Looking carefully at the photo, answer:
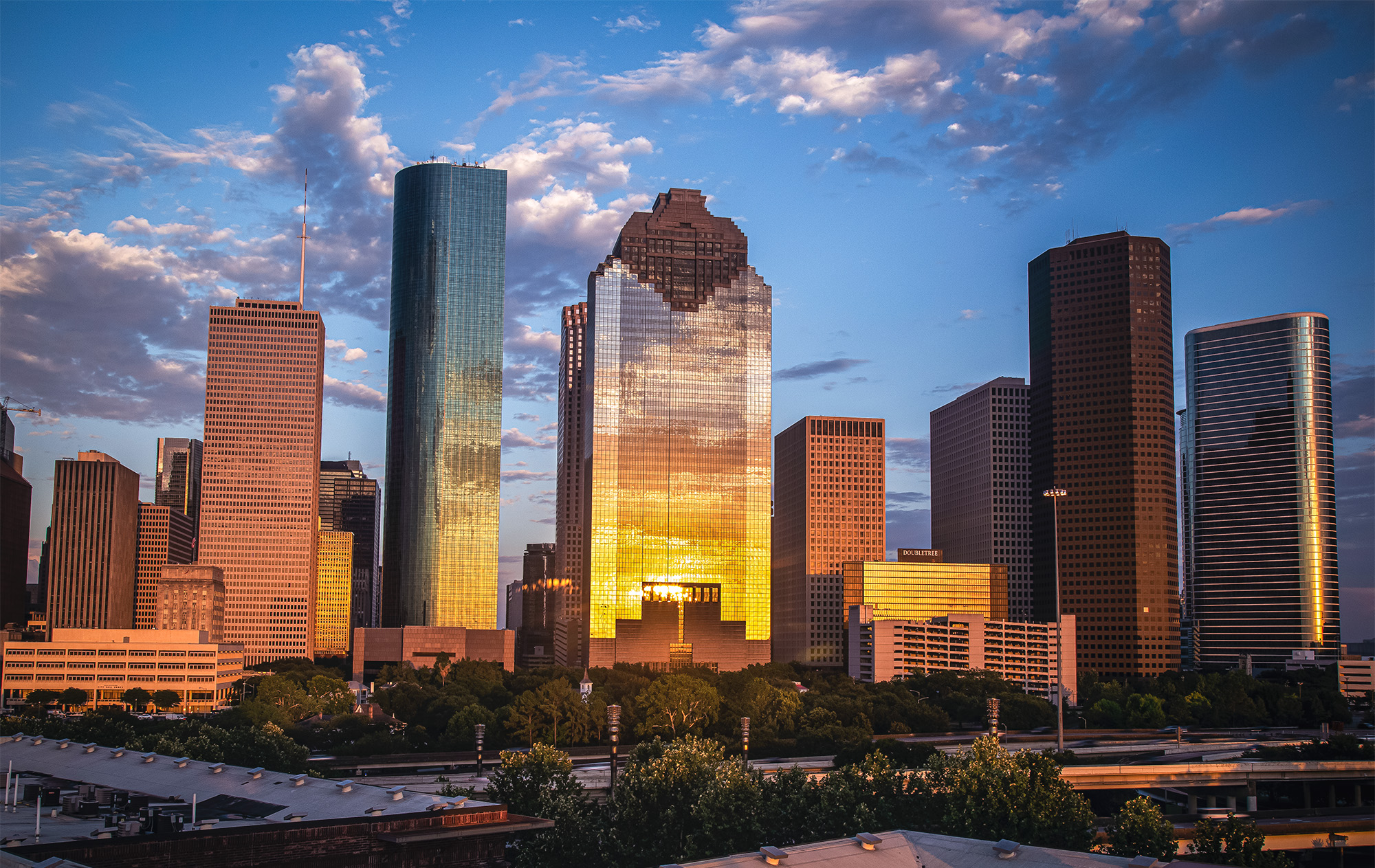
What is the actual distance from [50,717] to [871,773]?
120m

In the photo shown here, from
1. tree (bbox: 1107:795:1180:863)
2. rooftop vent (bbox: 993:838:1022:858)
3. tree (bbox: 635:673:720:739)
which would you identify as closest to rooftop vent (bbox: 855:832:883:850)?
rooftop vent (bbox: 993:838:1022:858)

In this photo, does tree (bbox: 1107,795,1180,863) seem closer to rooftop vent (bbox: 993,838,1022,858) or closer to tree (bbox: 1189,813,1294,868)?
tree (bbox: 1189,813,1294,868)

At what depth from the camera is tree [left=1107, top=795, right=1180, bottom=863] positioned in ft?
204

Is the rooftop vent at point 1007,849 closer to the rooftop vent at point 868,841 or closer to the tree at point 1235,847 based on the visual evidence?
the rooftop vent at point 868,841

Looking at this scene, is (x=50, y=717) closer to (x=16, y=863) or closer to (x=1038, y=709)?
(x=16, y=863)

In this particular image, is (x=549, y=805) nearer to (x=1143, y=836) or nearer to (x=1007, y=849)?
(x=1007, y=849)

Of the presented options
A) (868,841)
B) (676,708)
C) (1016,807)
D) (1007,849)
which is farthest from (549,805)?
(676,708)

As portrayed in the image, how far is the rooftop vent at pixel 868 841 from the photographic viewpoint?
175ft

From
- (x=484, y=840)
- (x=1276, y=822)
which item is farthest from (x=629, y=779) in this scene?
(x=1276, y=822)

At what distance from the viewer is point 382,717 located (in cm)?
16550

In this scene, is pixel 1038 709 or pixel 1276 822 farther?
pixel 1038 709

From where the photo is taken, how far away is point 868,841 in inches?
2114

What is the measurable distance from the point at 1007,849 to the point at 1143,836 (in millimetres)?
16194

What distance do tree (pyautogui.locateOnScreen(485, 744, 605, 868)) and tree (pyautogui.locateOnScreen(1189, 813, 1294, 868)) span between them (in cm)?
3486
